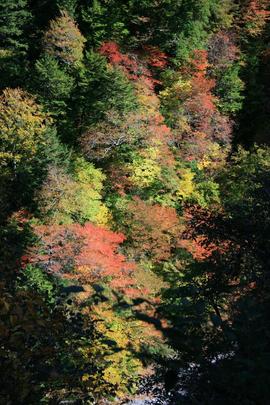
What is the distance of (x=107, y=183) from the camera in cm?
2094

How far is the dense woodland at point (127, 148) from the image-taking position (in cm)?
1304

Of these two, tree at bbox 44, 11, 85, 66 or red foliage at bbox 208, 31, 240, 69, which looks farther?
red foliage at bbox 208, 31, 240, 69

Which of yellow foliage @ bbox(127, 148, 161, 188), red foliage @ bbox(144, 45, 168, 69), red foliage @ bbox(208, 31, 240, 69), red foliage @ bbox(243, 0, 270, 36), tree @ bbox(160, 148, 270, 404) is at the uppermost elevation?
red foliage @ bbox(243, 0, 270, 36)

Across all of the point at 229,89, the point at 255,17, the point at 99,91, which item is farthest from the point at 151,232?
the point at 255,17

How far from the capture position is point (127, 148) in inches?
848

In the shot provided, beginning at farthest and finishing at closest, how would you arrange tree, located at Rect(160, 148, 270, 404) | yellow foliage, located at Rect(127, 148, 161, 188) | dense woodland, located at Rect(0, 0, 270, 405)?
yellow foliage, located at Rect(127, 148, 161, 188) < dense woodland, located at Rect(0, 0, 270, 405) < tree, located at Rect(160, 148, 270, 404)

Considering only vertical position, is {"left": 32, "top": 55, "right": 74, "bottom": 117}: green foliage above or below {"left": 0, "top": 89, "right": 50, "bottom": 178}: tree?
above

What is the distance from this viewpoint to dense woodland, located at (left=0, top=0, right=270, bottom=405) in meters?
13.0

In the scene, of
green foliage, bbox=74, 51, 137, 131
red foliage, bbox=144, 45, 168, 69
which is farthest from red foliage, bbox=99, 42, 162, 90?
green foliage, bbox=74, 51, 137, 131

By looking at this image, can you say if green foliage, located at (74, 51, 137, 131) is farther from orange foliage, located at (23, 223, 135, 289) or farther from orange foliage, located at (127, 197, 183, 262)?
orange foliage, located at (23, 223, 135, 289)

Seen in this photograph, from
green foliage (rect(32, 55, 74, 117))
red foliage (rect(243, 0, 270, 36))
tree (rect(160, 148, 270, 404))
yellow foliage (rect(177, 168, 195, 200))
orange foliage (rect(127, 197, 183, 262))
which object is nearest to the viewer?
tree (rect(160, 148, 270, 404))

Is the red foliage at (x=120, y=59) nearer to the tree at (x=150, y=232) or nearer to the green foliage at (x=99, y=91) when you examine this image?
the green foliage at (x=99, y=91)

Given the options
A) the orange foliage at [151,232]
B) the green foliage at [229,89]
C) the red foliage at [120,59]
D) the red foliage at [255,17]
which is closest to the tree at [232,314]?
the orange foliage at [151,232]

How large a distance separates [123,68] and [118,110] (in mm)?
3764
